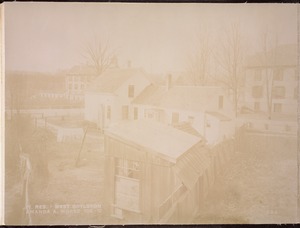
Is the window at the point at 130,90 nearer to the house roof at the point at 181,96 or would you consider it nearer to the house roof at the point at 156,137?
the house roof at the point at 181,96

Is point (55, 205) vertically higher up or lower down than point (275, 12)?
lower down

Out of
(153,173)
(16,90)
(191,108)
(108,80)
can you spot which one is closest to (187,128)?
(191,108)

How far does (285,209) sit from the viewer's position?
4.25 m

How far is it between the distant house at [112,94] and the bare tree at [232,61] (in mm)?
704

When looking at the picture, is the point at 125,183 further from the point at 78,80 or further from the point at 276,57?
the point at 276,57

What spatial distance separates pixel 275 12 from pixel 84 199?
242 centimetres

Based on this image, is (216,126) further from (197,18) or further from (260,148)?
(197,18)

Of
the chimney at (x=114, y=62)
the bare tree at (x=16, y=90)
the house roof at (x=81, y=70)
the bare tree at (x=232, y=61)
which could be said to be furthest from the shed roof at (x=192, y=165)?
the bare tree at (x=16, y=90)

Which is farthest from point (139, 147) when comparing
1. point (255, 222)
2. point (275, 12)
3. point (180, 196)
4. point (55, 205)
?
point (275, 12)

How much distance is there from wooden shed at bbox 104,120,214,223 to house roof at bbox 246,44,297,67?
876 millimetres

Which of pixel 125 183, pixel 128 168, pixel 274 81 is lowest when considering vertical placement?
pixel 125 183

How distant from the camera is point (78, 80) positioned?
165 inches

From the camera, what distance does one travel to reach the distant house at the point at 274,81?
421 cm

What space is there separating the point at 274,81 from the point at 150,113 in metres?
1.16
